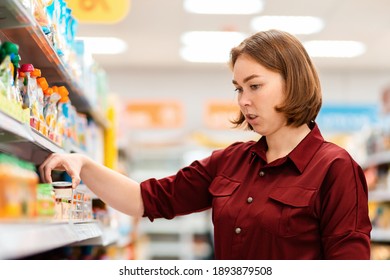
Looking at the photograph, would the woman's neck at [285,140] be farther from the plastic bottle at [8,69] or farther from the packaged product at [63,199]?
the plastic bottle at [8,69]

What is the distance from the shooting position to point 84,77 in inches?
128

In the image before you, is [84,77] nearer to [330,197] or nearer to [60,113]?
[60,113]

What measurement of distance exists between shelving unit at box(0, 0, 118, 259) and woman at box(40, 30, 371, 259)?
0.15 m

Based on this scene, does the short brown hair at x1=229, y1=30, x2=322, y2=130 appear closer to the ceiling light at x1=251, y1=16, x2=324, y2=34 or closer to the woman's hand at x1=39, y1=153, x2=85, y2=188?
the woman's hand at x1=39, y1=153, x2=85, y2=188

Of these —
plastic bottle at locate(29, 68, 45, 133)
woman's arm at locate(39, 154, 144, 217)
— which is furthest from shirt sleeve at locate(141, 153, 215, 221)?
plastic bottle at locate(29, 68, 45, 133)

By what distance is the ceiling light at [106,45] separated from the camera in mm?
9000

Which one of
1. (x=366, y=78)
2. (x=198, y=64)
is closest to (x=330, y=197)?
(x=198, y=64)

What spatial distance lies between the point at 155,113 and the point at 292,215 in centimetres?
815

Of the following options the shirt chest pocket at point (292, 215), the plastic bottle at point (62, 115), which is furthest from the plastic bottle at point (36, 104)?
the shirt chest pocket at point (292, 215)

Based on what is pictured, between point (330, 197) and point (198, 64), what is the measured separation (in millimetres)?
8900

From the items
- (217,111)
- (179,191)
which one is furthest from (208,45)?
(179,191)

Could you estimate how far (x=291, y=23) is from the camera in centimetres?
807

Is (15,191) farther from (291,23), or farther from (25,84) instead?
(291,23)
